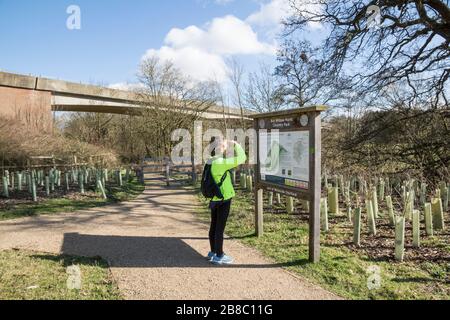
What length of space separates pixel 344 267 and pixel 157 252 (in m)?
2.72

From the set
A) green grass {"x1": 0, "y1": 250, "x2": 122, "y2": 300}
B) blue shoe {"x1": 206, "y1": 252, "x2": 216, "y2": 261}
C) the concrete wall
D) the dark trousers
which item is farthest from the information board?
the concrete wall

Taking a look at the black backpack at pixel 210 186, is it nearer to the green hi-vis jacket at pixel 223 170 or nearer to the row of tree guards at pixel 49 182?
the green hi-vis jacket at pixel 223 170

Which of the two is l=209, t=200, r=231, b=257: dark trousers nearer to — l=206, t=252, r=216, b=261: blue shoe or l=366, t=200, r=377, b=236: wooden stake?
l=206, t=252, r=216, b=261: blue shoe

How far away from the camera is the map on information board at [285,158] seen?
16.9ft

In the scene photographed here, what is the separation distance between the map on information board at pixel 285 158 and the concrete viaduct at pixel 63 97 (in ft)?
35.3

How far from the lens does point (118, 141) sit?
2900 centimetres

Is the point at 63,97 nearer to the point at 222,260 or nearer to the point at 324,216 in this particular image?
the point at 324,216

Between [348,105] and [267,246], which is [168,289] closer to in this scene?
[267,246]

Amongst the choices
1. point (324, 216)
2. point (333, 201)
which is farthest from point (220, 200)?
point (333, 201)

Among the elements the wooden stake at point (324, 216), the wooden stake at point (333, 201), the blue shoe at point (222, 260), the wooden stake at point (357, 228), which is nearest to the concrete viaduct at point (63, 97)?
the wooden stake at point (333, 201)

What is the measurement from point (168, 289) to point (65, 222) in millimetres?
4403
